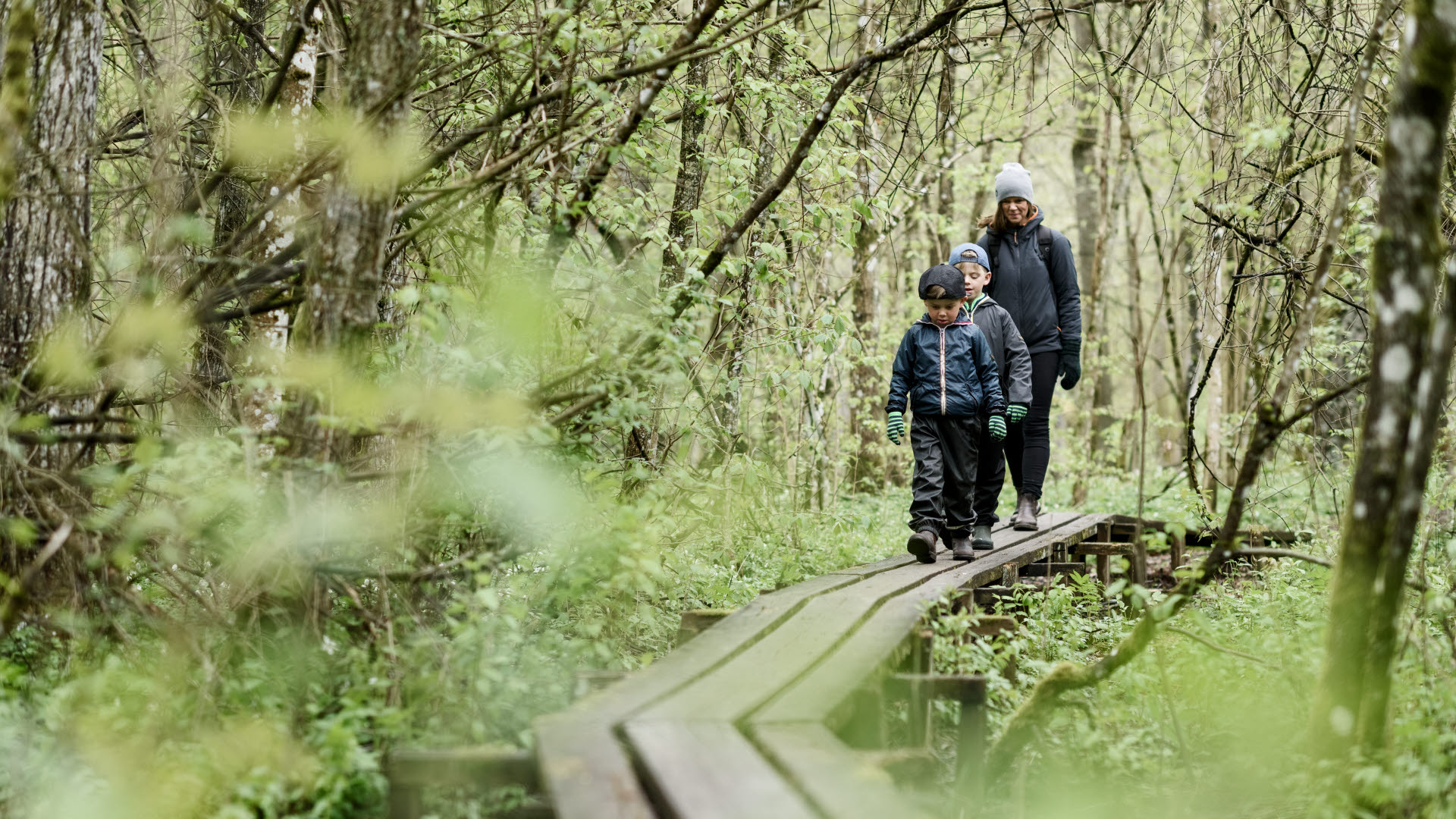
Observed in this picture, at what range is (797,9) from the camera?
4941mm

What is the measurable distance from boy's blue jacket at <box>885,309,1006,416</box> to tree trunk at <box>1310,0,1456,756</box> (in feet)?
10.2

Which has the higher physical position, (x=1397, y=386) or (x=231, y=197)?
(x=231, y=197)

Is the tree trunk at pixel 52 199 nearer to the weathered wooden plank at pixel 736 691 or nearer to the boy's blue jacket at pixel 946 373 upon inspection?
the weathered wooden plank at pixel 736 691

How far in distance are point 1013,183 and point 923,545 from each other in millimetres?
2722

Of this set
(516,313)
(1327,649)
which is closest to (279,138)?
(516,313)

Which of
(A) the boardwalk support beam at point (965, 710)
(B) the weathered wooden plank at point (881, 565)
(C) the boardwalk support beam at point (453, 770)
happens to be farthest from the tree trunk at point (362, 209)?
(B) the weathered wooden plank at point (881, 565)

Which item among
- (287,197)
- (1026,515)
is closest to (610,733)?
(287,197)

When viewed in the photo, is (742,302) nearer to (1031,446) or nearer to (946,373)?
(946,373)

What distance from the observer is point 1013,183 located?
7727 millimetres

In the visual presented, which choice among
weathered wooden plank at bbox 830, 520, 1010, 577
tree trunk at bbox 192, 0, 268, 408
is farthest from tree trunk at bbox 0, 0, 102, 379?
weathered wooden plank at bbox 830, 520, 1010, 577

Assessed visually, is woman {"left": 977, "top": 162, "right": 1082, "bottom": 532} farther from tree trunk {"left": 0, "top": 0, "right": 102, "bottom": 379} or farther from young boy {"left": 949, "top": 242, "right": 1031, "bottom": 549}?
tree trunk {"left": 0, "top": 0, "right": 102, "bottom": 379}

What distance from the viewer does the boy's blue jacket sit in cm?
675

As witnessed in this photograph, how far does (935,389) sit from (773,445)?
3.34 meters

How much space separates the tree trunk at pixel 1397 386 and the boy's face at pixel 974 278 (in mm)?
3713
